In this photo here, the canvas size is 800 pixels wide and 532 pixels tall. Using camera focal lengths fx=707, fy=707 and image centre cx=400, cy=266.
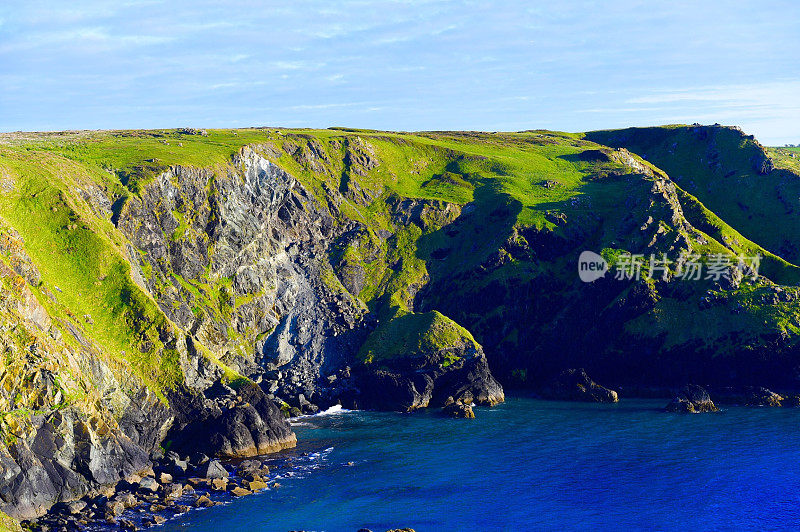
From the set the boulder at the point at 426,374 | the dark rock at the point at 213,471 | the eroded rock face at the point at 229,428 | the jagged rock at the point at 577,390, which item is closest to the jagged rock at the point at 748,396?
the jagged rock at the point at 577,390

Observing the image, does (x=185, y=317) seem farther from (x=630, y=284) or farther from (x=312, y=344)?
(x=630, y=284)

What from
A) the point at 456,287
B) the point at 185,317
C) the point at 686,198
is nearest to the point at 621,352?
the point at 456,287

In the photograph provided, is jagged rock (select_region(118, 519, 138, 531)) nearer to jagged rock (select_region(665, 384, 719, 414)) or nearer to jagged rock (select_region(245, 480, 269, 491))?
jagged rock (select_region(245, 480, 269, 491))

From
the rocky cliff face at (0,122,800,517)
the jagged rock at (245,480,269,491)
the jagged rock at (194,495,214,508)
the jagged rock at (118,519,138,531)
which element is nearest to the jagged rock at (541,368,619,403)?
the rocky cliff face at (0,122,800,517)

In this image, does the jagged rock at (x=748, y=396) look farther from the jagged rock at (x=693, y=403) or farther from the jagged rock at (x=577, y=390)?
the jagged rock at (x=577, y=390)

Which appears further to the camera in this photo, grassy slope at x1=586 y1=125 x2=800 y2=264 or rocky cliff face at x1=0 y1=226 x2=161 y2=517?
grassy slope at x1=586 y1=125 x2=800 y2=264

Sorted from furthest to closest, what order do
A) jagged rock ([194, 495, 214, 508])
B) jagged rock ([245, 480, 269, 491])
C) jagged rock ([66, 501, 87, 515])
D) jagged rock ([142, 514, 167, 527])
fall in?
jagged rock ([245, 480, 269, 491])
jagged rock ([194, 495, 214, 508])
jagged rock ([66, 501, 87, 515])
jagged rock ([142, 514, 167, 527])
